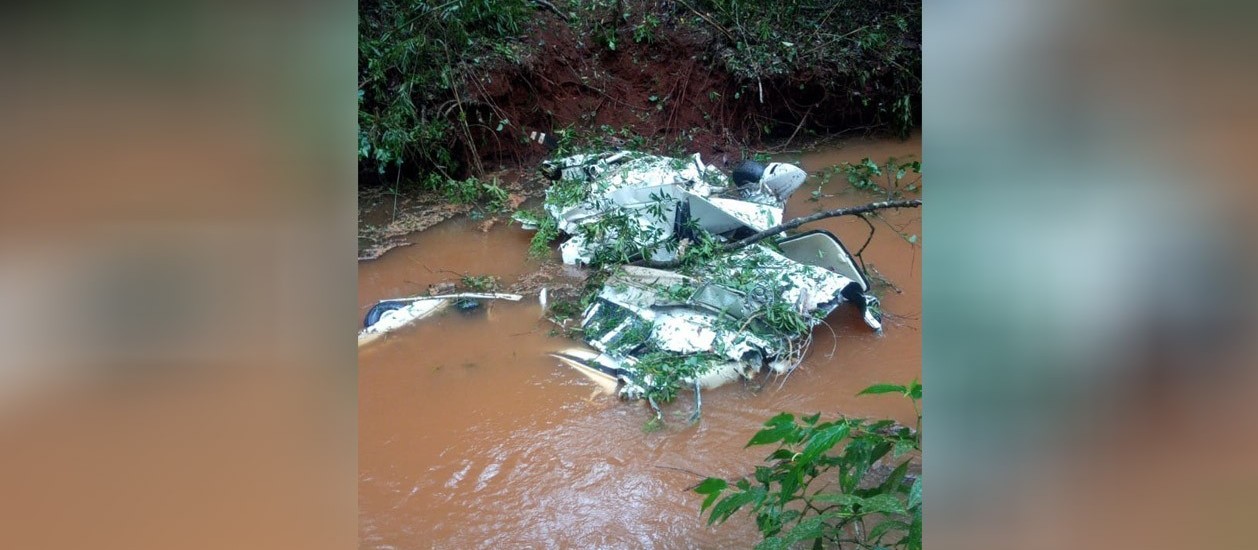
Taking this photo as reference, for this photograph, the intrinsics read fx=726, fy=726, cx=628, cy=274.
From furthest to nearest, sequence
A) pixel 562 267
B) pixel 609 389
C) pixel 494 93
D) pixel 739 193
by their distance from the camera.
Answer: pixel 494 93, pixel 739 193, pixel 562 267, pixel 609 389

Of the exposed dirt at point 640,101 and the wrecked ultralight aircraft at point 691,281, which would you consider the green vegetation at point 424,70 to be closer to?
the exposed dirt at point 640,101

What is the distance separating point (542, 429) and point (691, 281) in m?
1.44

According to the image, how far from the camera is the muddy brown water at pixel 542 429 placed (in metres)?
2.96

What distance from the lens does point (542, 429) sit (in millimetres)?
3572

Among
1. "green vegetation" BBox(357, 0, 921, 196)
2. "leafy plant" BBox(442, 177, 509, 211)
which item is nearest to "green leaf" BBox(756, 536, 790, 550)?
"leafy plant" BBox(442, 177, 509, 211)

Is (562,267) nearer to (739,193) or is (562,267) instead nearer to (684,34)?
(739,193)

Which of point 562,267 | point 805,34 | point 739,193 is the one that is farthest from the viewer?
point 805,34

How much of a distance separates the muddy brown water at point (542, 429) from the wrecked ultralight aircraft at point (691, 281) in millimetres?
137

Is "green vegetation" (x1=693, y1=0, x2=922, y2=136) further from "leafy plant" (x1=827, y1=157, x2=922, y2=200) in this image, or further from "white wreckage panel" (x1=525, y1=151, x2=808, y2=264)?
"white wreckage panel" (x1=525, y1=151, x2=808, y2=264)

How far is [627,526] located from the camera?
295cm

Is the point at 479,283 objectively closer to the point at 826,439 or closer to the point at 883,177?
the point at 883,177
